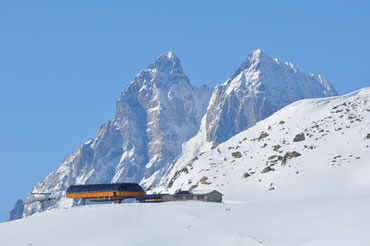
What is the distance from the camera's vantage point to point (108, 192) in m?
117

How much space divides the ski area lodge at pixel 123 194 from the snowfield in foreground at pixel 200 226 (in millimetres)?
23007

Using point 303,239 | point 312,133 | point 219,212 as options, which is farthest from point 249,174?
point 303,239

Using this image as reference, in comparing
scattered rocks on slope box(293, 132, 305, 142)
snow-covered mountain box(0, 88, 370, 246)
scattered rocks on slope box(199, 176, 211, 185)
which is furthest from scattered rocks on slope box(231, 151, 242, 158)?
scattered rocks on slope box(293, 132, 305, 142)

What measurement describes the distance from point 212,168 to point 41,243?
343 ft

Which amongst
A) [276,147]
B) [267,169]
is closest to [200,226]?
[267,169]

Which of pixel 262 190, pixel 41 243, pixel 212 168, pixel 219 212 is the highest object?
pixel 212 168

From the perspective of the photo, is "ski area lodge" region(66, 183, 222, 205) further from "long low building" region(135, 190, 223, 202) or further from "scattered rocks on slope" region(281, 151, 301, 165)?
"scattered rocks on slope" region(281, 151, 301, 165)

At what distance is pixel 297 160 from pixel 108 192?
5778 centimetres

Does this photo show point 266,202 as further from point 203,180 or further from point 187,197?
point 203,180

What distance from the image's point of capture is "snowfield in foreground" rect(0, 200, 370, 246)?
6253cm

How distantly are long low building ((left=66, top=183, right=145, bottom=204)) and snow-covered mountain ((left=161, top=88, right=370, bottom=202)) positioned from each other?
85.5 ft

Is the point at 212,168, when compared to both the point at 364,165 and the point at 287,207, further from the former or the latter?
the point at 287,207

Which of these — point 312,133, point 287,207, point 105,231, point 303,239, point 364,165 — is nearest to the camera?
point 303,239

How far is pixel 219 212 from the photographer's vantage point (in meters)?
84.9
